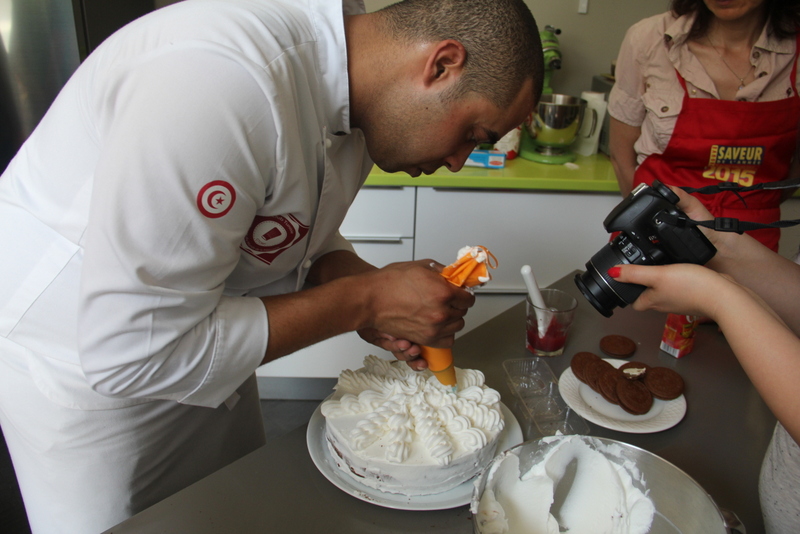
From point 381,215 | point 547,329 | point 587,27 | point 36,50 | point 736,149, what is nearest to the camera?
point 547,329

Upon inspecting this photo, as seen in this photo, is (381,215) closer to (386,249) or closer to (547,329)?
(386,249)

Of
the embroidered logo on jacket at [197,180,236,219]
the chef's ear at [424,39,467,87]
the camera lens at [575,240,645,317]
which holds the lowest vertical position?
the camera lens at [575,240,645,317]

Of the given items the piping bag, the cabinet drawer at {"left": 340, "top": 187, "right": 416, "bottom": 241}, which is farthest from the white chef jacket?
the cabinet drawer at {"left": 340, "top": 187, "right": 416, "bottom": 241}

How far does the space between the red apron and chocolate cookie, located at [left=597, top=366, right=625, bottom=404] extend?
786 millimetres

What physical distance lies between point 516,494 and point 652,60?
1.43 metres

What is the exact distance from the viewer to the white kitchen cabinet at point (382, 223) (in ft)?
6.46

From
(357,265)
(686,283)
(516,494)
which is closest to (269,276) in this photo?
(357,265)

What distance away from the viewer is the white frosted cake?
2.45 ft

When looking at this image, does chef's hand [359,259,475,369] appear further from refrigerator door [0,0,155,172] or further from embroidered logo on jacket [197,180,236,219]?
refrigerator door [0,0,155,172]

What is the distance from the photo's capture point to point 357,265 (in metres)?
1.05

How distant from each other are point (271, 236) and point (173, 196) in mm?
226

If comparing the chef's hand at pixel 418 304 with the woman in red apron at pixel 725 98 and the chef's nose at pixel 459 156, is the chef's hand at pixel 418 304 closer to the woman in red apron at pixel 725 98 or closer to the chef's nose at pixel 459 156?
the chef's nose at pixel 459 156

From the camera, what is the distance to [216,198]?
636 millimetres

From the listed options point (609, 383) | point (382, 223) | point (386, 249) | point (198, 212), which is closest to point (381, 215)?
point (382, 223)
